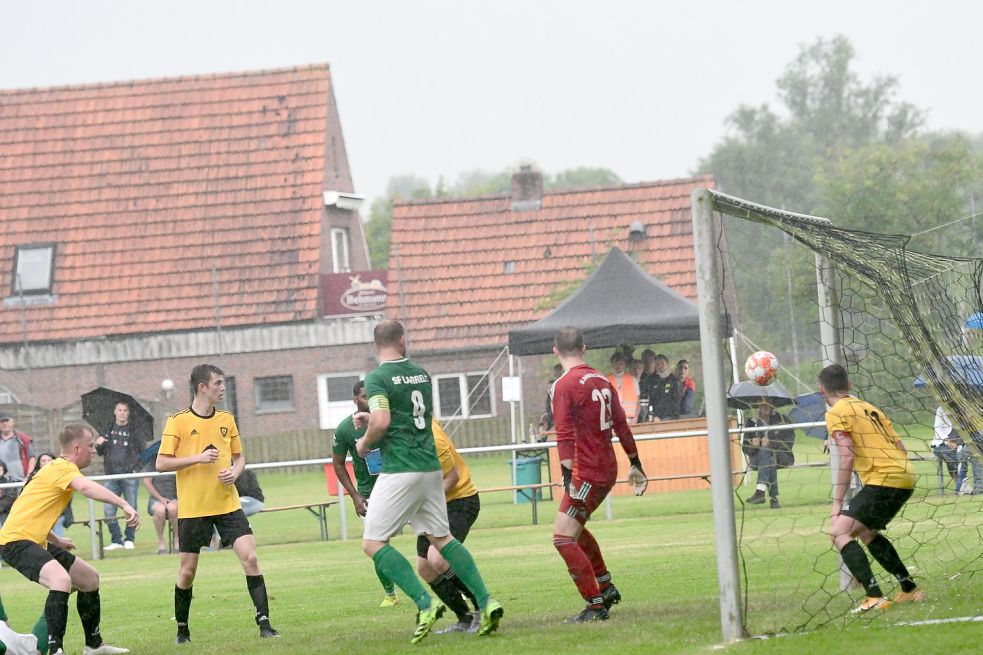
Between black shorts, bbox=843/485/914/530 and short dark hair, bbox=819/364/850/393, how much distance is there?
65 centimetres

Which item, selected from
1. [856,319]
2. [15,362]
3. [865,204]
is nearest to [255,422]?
[15,362]

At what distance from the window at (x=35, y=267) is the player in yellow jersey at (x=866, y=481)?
33011 mm

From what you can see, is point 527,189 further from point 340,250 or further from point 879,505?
point 879,505

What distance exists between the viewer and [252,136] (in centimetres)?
4019

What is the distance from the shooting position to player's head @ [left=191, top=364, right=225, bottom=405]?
9945 millimetres

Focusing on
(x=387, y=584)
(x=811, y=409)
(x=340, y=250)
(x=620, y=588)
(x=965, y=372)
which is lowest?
(x=620, y=588)

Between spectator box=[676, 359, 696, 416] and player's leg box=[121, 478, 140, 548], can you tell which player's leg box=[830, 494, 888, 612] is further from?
spectator box=[676, 359, 696, 416]

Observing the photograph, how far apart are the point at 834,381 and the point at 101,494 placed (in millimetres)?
4593

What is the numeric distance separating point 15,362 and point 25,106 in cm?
879

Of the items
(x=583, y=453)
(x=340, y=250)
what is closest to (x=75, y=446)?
(x=583, y=453)

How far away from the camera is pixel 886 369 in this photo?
10.4m

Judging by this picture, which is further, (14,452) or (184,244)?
(184,244)

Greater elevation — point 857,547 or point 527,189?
point 527,189

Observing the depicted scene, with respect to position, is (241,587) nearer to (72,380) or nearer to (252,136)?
(72,380)
